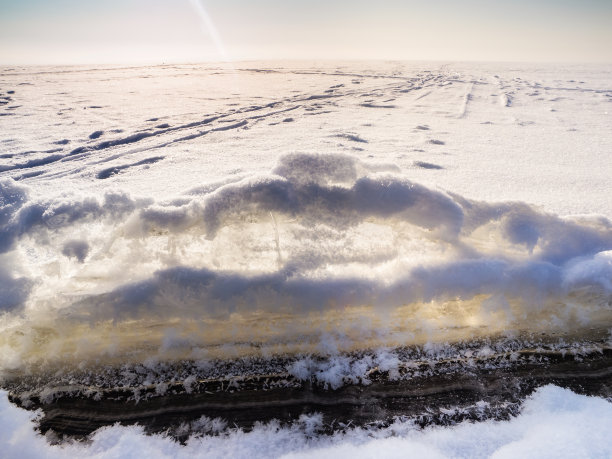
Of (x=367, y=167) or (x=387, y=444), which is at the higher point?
(x=367, y=167)

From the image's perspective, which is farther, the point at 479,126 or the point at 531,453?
the point at 479,126

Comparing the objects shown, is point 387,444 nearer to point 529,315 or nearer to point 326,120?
point 529,315

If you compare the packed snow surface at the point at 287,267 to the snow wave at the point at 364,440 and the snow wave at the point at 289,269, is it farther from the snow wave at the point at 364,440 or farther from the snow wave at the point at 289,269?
the snow wave at the point at 364,440

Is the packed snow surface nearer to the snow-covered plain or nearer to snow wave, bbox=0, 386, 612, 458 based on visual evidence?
the snow-covered plain

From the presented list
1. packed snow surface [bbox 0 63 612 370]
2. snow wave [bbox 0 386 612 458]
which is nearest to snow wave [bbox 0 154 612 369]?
packed snow surface [bbox 0 63 612 370]

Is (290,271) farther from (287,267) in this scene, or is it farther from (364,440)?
(364,440)

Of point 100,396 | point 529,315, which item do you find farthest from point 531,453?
point 100,396

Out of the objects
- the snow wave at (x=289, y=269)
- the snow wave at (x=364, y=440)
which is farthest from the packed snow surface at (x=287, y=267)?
the snow wave at (x=364, y=440)
